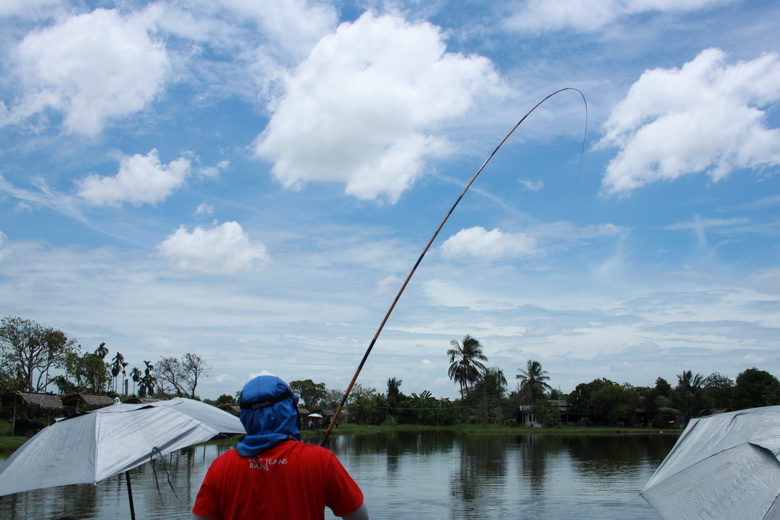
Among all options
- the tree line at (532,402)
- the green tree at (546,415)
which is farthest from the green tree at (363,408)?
the green tree at (546,415)

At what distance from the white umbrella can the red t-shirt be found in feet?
11.3

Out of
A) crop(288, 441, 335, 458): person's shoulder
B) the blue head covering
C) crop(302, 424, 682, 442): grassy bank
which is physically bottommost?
crop(302, 424, 682, 442): grassy bank

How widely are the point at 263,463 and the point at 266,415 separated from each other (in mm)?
197

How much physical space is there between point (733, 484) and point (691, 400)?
78093 millimetres

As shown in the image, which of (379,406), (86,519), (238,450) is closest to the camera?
(238,450)

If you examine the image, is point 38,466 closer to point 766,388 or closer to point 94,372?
point 94,372

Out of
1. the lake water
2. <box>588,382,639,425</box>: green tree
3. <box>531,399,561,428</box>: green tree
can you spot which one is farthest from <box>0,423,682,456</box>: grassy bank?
the lake water

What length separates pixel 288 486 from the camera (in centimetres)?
256

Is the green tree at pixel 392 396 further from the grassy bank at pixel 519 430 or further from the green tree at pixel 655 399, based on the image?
the green tree at pixel 655 399

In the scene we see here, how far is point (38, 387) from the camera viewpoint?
4953 centimetres

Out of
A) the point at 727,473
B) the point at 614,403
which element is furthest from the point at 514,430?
the point at 727,473

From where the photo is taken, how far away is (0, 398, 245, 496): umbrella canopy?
556 centimetres

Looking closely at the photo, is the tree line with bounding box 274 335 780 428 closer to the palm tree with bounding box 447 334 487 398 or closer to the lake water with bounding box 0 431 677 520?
the palm tree with bounding box 447 334 487 398

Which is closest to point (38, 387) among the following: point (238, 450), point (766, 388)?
point (238, 450)
